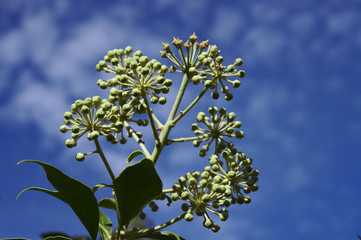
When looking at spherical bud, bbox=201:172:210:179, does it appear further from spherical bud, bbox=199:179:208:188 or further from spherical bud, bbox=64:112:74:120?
spherical bud, bbox=64:112:74:120

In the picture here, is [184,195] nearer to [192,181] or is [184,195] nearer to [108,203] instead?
[192,181]

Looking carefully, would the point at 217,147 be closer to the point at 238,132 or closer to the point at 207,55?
the point at 238,132

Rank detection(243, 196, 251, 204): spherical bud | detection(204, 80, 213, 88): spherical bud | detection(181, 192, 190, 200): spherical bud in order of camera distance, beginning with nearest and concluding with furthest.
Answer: detection(181, 192, 190, 200): spherical bud < detection(204, 80, 213, 88): spherical bud < detection(243, 196, 251, 204): spherical bud

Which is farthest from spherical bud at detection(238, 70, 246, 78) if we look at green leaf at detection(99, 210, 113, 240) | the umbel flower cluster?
green leaf at detection(99, 210, 113, 240)

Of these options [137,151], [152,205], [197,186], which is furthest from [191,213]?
[137,151]

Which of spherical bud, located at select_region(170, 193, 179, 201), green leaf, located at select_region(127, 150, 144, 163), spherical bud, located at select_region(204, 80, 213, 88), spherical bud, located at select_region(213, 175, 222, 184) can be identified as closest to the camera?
spherical bud, located at select_region(170, 193, 179, 201)

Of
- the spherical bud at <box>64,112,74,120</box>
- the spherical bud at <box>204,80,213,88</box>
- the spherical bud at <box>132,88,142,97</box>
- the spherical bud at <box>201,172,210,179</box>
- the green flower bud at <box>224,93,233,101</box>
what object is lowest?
the spherical bud at <box>201,172,210,179</box>

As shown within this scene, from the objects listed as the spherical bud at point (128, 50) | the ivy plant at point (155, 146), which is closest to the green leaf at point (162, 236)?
the ivy plant at point (155, 146)
